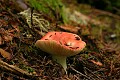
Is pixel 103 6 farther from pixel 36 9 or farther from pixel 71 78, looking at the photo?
pixel 71 78

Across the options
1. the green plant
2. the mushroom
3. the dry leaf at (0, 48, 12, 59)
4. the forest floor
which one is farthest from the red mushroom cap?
the green plant

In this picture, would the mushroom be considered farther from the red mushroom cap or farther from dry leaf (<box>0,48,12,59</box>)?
dry leaf (<box>0,48,12,59</box>)

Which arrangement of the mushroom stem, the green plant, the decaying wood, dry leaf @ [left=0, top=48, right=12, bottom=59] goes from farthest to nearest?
1. the green plant
2. the mushroom stem
3. dry leaf @ [left=0, top=48, right=12, bottom=59]
4. the decaying wood

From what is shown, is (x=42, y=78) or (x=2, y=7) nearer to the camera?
(x=42, y=78)

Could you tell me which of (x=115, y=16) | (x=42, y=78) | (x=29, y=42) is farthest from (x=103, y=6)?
(x=42, y=78)

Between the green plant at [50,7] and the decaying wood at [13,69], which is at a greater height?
the green plant at [50,7]

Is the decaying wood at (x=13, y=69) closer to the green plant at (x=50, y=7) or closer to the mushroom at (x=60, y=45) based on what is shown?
the mushroom at (x=60, y=45)

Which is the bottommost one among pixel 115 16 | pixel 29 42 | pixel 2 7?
pixel 115 16

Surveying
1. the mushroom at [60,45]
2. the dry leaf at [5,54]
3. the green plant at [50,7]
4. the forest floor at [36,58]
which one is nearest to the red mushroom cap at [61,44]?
the mushroom at [60,45]

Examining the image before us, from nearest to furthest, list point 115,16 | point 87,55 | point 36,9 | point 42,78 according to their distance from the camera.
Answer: point 42,78 → point 87,55 → point 36,9 → point 115,16
